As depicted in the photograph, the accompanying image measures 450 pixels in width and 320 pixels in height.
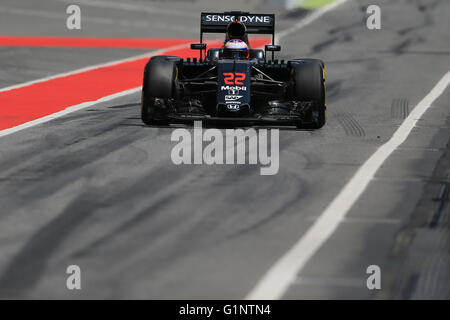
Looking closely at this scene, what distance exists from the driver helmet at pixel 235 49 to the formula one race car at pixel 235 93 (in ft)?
2.44

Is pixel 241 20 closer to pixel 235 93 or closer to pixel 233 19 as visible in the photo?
pixel 233 19

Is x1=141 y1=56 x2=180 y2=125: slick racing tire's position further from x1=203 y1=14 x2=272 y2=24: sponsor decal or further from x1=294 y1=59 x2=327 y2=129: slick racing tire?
x1=203 y1=14 x2=272 y2=24: sponsor decal

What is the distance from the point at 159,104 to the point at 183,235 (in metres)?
5.80

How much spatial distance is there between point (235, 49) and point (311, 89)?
179 centimetres

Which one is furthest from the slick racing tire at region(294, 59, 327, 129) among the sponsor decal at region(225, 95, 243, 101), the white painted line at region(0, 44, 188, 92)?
the white painted line at region(0, 44, 188, 92)

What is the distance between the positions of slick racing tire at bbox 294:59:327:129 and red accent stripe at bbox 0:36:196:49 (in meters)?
15.0

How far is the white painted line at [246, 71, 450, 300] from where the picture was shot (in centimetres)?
766

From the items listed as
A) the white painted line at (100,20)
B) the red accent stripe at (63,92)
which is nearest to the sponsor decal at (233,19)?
the red accent stripe at (63,92)

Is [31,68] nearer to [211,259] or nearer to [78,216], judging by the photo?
[78,216]

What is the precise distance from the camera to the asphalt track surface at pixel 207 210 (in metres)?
7.84

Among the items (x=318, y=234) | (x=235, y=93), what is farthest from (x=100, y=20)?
(x=318, y=234)

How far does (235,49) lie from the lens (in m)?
15.8

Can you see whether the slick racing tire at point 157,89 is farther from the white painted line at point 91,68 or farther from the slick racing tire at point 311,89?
the white painted line at point 91,68

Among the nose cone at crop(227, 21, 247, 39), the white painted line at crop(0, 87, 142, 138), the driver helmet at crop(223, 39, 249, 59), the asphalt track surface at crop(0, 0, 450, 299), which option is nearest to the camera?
the asphalt track surface at crop(0, 0, 450, 299)
